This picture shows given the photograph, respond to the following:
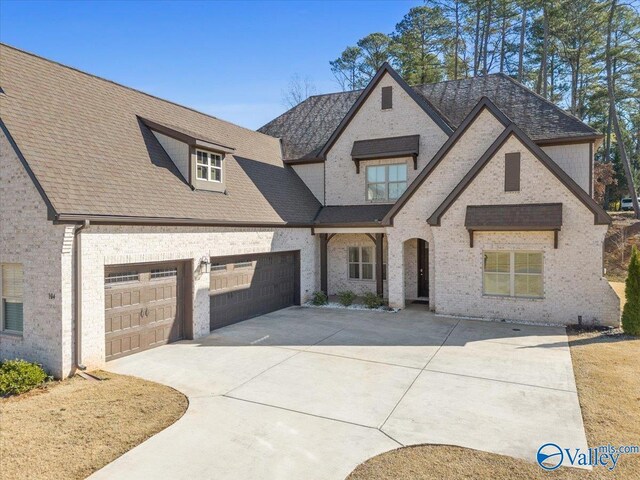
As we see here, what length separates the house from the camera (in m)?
9.11

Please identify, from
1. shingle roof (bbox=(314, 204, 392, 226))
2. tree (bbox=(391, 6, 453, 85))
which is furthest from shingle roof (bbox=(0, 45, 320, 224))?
tree (bbox=(391, 6, 453, 85))

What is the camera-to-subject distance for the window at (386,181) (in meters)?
18.4

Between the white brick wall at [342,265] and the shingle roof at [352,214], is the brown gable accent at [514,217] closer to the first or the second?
the shingle roof at [352,214]

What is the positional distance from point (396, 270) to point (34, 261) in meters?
11.8

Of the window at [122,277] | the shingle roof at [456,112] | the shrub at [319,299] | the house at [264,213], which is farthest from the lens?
the shrub at [319,299]

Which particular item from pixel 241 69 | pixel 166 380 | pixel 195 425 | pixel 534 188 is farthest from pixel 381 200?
pixel 195 425

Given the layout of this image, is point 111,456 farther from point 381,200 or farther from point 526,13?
point 526,13

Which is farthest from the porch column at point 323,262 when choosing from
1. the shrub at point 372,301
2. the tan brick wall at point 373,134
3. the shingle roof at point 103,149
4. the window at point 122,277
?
the window at point 122,277

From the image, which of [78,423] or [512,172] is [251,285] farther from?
[512,172]

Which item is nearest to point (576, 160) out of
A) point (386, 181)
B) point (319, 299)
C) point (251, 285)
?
point (386, 181)

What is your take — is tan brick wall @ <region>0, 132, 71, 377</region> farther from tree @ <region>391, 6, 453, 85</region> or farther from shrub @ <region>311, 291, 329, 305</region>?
tree @ <region>391, 6, 453, 85</region>

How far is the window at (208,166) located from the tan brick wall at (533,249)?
8.03 metres

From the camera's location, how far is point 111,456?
5.66 meters

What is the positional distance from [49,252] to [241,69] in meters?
15.5
